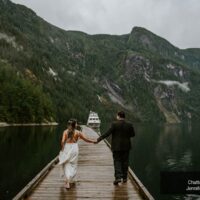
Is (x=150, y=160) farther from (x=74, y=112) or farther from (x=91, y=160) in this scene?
(x=74, y=112)

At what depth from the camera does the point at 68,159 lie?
17156 mm

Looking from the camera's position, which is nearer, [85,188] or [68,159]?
[68,159]

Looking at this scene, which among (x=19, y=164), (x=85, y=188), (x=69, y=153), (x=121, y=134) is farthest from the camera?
(x=19, y=164)

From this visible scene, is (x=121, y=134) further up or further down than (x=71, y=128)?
further down

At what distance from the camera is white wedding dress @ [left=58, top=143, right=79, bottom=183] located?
17.2m

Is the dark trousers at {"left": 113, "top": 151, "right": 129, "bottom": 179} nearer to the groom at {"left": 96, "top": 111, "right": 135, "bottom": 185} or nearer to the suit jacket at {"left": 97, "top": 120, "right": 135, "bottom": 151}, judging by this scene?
the groom at {"left": 96, "top": 111, "right": 135, "bottom": 185}

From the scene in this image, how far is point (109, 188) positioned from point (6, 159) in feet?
71.1

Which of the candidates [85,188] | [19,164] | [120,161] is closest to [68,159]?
[85,188]

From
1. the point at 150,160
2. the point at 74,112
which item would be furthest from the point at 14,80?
the point at 150,160

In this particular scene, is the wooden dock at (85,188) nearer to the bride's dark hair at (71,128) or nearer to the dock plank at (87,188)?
the dock plank at (87,188)

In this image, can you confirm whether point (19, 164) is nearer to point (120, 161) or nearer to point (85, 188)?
point (85, 188)

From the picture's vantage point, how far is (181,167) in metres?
44.5

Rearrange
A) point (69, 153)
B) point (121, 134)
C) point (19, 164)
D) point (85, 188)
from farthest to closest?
1. point (19, 164)
2. point (85, 188)
3. point (121, 134)
4. point (69, 153)

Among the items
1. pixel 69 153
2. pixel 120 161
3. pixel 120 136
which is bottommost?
pixel 120 161
